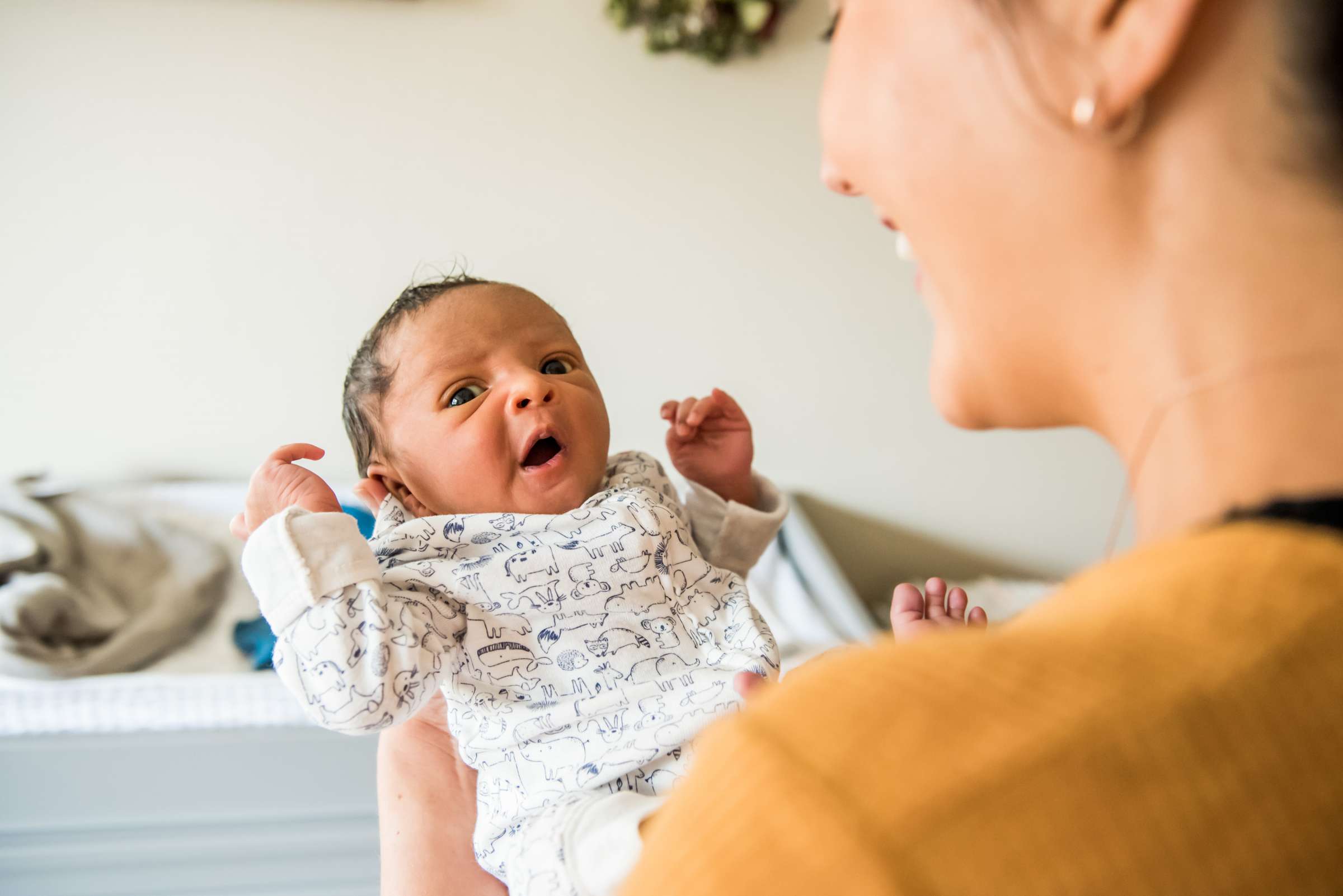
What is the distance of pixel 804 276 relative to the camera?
246 cm

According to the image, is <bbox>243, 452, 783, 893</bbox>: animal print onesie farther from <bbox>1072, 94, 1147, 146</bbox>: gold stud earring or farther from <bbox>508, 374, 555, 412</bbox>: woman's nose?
<bbox>1072, 94, 1147, 146</bbox>: gold stud earring

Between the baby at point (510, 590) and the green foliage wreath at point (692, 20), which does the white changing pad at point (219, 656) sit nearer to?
the baby at point (510, 590)

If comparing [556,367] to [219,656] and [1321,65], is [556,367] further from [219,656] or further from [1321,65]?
[219,656]

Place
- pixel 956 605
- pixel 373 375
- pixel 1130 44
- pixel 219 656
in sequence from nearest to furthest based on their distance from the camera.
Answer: pixel 1130 44, pixel 956 605, pixel 373 375, pixel 219 656

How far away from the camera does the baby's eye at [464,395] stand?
0.97 metres

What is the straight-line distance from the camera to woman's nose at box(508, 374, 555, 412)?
0.93 meters

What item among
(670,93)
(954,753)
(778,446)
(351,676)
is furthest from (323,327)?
(954,753)

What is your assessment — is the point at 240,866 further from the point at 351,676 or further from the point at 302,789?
the point at 351,676

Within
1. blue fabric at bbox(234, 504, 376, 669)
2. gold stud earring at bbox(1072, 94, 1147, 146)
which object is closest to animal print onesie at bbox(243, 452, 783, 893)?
gold stud earring at bbox(1072, 94, 1147, 146)

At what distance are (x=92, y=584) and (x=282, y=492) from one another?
1332 millimetres

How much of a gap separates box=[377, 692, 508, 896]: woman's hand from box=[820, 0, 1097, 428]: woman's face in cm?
70

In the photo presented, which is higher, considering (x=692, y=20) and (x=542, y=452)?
(x=692, y=20)

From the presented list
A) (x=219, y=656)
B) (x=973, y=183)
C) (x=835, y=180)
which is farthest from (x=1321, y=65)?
(x=219, y=656)

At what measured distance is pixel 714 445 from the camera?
1.17m
